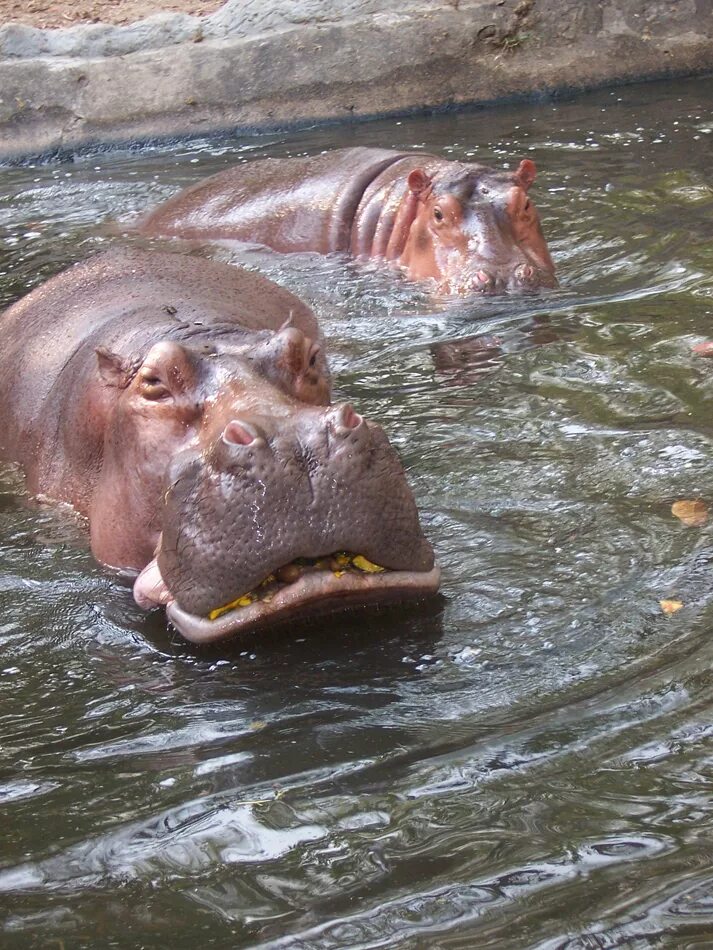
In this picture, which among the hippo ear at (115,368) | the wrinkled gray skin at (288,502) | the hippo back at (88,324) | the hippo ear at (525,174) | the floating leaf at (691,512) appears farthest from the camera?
the hippo ear at (525,174)

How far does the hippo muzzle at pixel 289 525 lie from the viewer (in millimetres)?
3203

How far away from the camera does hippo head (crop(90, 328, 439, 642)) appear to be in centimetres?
321

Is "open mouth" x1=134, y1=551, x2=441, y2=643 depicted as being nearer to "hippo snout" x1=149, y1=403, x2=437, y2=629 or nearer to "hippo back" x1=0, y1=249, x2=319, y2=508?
"hippo snout" x1=149, y1=403, x2=437, y2=629

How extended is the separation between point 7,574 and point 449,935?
2.18m

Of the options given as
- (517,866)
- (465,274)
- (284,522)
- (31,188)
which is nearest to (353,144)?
(31,188)

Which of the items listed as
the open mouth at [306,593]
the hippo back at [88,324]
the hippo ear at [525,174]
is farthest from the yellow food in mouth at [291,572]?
the hippo ear at [525,174]

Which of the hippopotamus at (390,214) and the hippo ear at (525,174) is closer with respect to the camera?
the hippopotamus at (390,214)

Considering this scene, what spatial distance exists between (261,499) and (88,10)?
9.86m

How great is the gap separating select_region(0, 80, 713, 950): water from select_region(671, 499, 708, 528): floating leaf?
4 centimetres

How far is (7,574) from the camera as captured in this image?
Answer: 409cm

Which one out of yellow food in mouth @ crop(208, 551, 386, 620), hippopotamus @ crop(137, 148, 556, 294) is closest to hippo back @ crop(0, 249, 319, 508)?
yellow food in mouth @ crop(208, 551, 386, 620)

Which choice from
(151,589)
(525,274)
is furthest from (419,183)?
(151,589)

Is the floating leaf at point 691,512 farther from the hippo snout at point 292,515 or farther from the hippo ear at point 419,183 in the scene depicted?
the hippo ear at point 419,183

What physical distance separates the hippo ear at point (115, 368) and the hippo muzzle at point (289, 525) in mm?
689
